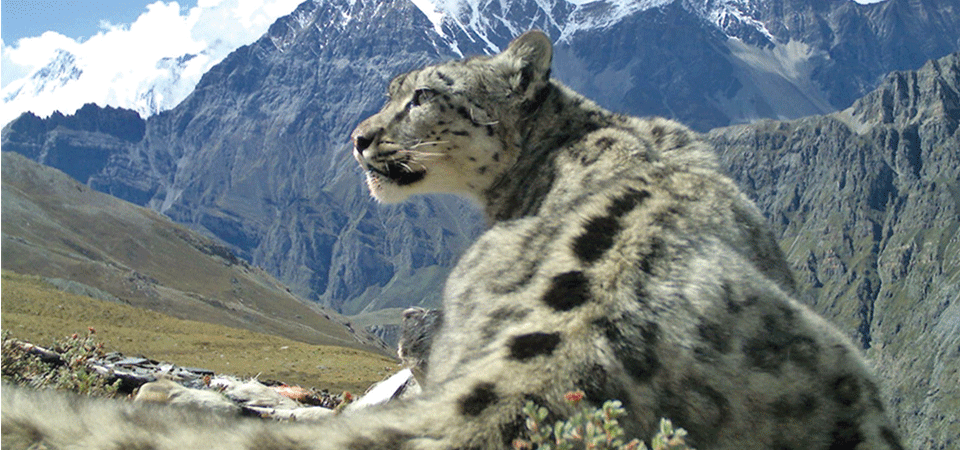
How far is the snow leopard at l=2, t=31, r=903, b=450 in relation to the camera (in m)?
4.82

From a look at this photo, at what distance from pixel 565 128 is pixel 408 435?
265 inches

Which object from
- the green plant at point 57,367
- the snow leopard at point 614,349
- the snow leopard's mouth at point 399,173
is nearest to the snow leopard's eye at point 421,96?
the snow leopard's mouth at point 399,173

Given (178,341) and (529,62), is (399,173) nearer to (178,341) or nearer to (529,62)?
(529,62)

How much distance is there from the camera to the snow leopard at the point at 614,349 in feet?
15.8

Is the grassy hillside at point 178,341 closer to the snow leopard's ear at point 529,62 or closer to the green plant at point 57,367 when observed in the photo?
the green plant at point 57,367

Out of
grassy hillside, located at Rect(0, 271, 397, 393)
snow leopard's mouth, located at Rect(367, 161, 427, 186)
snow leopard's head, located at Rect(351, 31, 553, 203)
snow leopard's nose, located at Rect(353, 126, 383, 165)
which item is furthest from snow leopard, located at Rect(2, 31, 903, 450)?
grassy hillside, located at Rect(0, 271, 397, 393)

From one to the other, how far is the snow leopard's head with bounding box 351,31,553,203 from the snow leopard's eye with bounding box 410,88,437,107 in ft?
0.05

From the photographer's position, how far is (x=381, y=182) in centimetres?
1195

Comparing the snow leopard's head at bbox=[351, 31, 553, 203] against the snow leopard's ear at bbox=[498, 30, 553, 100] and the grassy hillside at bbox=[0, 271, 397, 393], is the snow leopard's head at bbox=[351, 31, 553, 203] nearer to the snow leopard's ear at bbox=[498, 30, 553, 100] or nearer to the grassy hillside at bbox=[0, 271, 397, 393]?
the snow leopard's ear at bbox=[498, 30, 553, 100]

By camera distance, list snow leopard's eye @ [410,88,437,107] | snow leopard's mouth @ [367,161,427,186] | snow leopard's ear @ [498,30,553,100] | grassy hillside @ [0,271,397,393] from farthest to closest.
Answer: grassy hillside @ [0,271,397,393]
snow leopard's mouth @ [367,161,427,186]
snow leopard's eye @ [410,88,437,107]
snow leopard's ear @ [498,30,553,100]

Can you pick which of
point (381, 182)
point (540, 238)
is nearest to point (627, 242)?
point (540, 238)

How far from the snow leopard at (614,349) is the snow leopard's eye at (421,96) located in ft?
10.3

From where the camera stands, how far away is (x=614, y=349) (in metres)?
5.48

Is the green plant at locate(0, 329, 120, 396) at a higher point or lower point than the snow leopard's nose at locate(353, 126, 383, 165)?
lower
